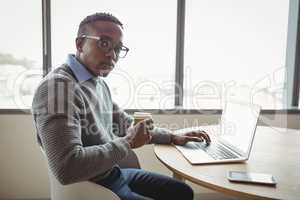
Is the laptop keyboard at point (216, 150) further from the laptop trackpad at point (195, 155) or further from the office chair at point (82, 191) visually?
the office chair at point (82, 191)

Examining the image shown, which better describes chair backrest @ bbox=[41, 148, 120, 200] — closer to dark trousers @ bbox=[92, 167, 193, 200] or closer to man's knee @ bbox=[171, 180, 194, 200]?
dark trousers @ bbox=[92, 167, 193, 200]

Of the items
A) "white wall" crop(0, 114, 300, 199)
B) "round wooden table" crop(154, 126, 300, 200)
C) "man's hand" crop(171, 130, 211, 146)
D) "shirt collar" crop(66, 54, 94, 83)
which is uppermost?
"shirt collar" crop(66, 54, 94, 83)

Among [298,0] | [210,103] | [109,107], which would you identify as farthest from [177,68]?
[298,0]

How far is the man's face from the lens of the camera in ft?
4.72

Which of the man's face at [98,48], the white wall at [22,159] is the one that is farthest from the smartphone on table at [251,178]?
the white wall at [22,159]

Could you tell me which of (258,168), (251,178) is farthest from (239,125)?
(251,178)

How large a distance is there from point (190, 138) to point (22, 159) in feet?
4.62

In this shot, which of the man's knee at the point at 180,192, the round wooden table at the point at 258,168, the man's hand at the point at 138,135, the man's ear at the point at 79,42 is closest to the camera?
the round wooden table at the point at 258,168

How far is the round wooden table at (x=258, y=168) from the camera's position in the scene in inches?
45.1

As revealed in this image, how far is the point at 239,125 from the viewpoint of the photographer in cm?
156

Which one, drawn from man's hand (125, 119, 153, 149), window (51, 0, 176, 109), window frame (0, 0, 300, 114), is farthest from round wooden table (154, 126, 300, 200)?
Answer: window (51, 0, 176, 109)

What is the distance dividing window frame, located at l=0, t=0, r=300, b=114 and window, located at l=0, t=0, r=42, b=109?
55mm

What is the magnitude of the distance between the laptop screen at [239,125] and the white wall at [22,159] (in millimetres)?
864

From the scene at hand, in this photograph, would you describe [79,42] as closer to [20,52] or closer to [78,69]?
[78,69]
